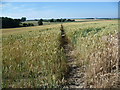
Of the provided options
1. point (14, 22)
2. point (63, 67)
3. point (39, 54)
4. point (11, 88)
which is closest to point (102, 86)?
point (63, 67)

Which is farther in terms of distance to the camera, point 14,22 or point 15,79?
point 14,22

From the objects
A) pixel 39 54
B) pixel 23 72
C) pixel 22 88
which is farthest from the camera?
pixel 39 54

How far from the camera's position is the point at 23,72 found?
8.93ft

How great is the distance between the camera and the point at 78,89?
2264 mm

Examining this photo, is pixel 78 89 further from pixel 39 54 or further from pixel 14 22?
pixel 14 22

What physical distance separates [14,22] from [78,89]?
10.9m

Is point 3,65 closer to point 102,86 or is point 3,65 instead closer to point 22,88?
point 22,88

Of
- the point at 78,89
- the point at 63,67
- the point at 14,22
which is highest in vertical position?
the point at 14,22

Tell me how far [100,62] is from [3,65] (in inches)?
65.5

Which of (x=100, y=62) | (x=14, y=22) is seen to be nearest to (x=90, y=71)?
(x=100, y=62)

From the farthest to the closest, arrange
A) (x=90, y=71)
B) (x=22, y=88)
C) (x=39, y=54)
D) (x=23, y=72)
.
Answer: (x=39, y=54)
(x=23, y=72)
(x=90, y=71)
(x=22, y=88)

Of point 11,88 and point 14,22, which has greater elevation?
point 14,22

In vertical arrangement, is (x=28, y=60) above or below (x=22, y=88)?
above

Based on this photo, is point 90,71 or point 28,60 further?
point 28,60
